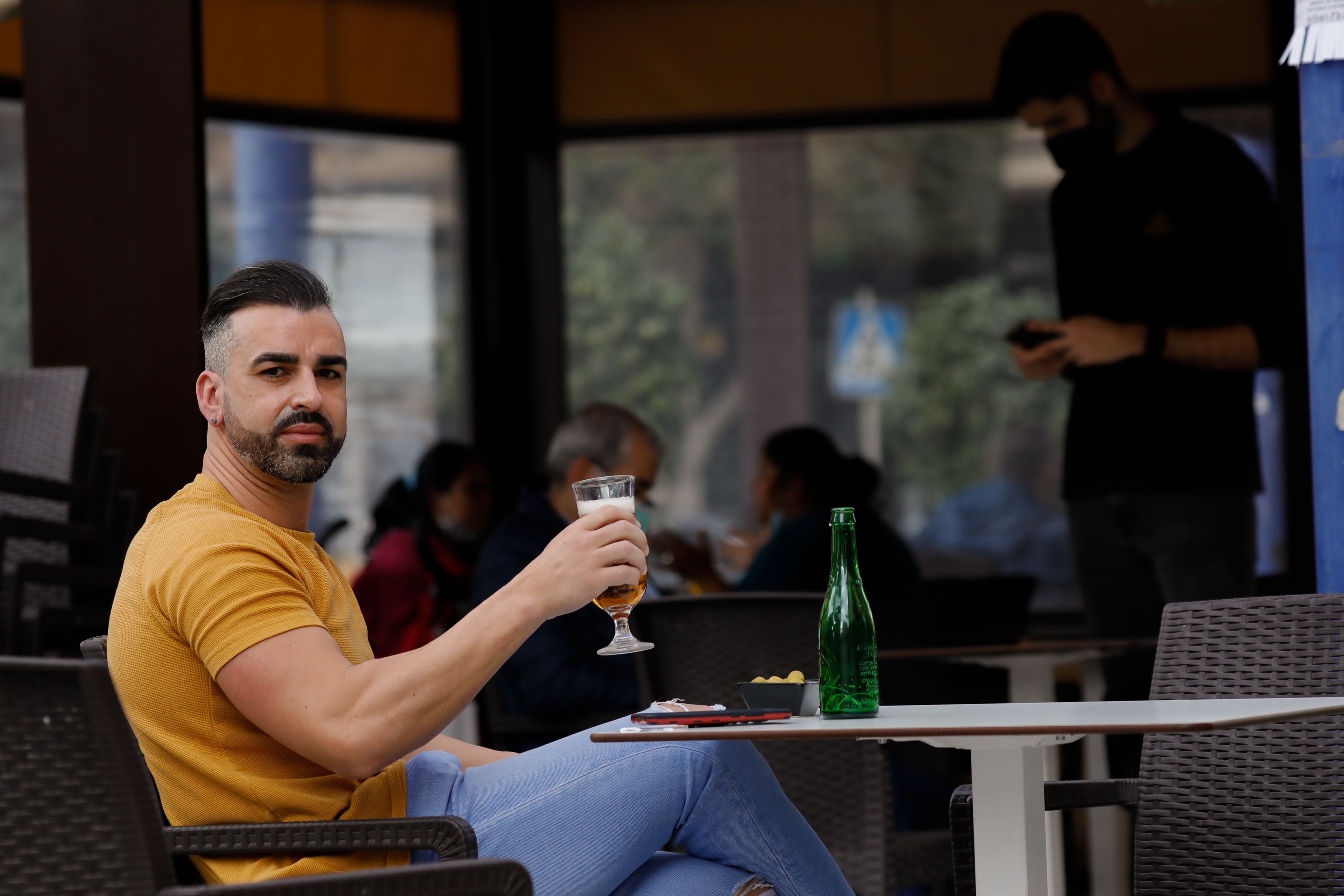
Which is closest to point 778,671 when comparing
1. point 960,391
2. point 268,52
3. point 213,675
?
point 213,675

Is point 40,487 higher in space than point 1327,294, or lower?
lower

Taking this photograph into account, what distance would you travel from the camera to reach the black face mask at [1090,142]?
472cm

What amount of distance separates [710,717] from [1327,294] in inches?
56.9

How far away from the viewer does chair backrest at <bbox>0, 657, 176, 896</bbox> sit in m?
1.39

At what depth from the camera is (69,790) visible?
1.40 metres

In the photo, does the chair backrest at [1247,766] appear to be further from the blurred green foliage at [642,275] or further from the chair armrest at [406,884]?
the blurred green foliage at [642,275]

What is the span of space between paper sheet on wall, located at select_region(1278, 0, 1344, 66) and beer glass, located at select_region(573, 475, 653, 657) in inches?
55.6

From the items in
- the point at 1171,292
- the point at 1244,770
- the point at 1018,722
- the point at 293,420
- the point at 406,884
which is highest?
the point at 1171,292

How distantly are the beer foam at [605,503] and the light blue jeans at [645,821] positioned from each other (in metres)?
0.26

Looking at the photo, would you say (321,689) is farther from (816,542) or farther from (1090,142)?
(1090,142)

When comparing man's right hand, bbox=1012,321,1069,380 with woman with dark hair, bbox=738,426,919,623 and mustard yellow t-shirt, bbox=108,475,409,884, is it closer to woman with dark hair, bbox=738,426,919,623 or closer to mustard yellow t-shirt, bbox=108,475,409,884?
woman with dark hair, bbox=738,426,919,623

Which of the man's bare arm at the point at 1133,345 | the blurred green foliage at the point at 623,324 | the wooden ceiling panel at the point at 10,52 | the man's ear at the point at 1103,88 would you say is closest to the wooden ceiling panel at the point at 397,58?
the blurred green foliage at the point at 623,324

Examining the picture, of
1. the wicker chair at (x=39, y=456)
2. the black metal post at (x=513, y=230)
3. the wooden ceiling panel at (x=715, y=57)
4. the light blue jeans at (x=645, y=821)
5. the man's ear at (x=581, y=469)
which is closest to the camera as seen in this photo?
the light blue jeans at (x=645, y=821)

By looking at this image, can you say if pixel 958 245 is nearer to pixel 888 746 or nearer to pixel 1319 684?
pixel 888 746
